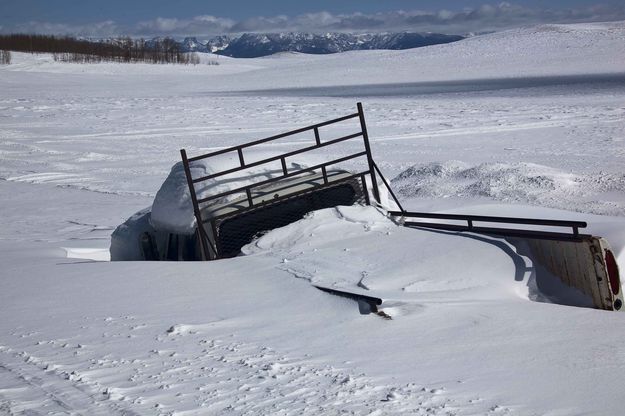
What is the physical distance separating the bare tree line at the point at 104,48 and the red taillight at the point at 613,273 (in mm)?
82498

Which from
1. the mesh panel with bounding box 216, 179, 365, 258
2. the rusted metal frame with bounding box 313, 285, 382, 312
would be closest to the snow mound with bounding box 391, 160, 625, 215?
the mesh panel with bounding box 216, 179, 365, 258

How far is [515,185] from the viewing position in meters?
12.3

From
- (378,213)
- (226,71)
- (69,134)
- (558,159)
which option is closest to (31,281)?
(378,213)

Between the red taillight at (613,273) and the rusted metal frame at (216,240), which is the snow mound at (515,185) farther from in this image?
the rusted metal frame at (216,240)

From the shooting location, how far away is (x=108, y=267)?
6867 mm

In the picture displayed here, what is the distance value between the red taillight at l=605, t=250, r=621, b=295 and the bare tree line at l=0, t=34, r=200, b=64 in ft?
271

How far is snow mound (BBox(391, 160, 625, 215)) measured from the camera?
11426mm

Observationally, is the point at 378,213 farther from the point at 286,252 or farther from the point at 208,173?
the point at 208,173

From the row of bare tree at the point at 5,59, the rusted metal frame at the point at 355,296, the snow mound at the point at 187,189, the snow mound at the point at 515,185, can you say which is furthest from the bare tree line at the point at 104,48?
the rusted metal frame at the point at 355,296

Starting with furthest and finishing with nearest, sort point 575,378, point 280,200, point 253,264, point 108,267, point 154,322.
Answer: point 280,200 < point 108,267 < point 253,264 < point 154,322 < point 575,378

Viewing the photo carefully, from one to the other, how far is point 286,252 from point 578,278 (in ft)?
7.59

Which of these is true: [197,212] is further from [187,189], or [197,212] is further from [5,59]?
[5,59]

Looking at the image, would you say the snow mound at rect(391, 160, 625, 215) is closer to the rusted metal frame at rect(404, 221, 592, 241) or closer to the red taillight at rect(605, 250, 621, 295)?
the rusted metal frame at rect(404, 221, 592, 241)

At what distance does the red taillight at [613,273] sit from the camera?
5539 mm
